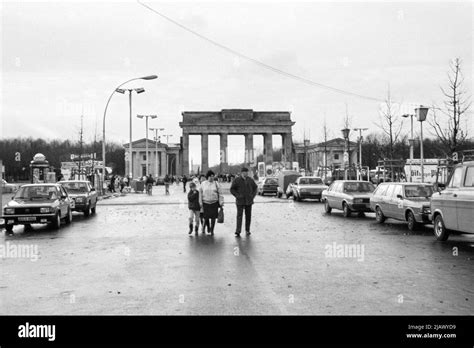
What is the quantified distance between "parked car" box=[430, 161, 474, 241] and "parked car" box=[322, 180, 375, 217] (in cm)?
822

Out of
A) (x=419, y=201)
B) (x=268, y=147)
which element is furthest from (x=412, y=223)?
(x=268, y=147)

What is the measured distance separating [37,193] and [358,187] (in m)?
13.0

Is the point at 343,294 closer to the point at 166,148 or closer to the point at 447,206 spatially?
the point at 447,206

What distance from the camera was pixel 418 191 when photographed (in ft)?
60.7

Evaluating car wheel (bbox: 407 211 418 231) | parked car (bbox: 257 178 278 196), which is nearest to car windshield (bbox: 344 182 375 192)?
car wheel (bbox: 407 211 418 231)

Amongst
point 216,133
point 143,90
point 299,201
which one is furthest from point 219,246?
point 216,133

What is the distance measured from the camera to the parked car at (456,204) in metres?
12.5

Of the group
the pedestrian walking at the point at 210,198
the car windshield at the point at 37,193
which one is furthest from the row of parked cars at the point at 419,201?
the car windshield at the point at 37,193

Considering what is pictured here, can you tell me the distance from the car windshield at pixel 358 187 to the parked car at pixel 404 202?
3391 millimetres

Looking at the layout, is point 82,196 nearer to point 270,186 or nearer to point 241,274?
point 241,274

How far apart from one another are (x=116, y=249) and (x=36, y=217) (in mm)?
6653

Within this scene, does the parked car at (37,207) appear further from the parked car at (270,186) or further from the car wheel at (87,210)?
the parked car at (270,186)
